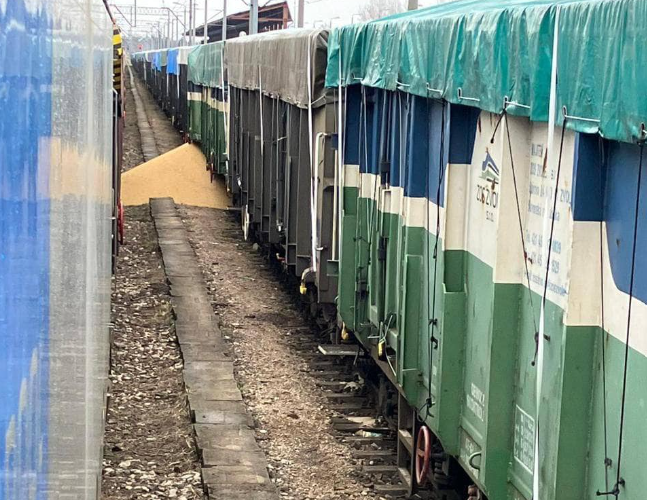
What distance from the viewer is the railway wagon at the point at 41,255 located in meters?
1.36

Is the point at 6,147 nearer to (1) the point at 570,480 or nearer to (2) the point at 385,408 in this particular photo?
(1) the point at 570,480

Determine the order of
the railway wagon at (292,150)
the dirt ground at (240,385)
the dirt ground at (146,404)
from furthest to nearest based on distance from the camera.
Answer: the railway wagon at (292,150) → the dirt ground at (240,385) → the dirt ground at (146,404)

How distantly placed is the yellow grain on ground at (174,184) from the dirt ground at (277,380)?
5.71m

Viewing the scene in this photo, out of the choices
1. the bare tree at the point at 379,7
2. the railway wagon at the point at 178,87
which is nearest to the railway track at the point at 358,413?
the railway wagon at the point at 178,87

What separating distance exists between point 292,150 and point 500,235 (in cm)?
740

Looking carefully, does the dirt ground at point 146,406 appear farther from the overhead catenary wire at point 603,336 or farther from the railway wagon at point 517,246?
the overhead catenary wire at point 603,336

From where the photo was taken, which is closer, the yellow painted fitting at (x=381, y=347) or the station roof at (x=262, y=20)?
the yellow painted fitting at (x=381, y=347)

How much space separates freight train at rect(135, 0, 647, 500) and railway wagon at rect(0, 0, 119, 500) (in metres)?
1.80

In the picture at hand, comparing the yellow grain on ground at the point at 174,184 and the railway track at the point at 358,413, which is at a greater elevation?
the yellow grain on ground at the point at 174,184

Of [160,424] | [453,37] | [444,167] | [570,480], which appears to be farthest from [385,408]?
[570,480]

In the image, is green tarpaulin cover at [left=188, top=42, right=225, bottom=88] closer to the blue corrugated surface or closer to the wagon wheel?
the wagon wheel

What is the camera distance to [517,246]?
499cm

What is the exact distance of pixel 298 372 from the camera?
10875mm

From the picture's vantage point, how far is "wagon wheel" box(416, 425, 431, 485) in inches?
256
